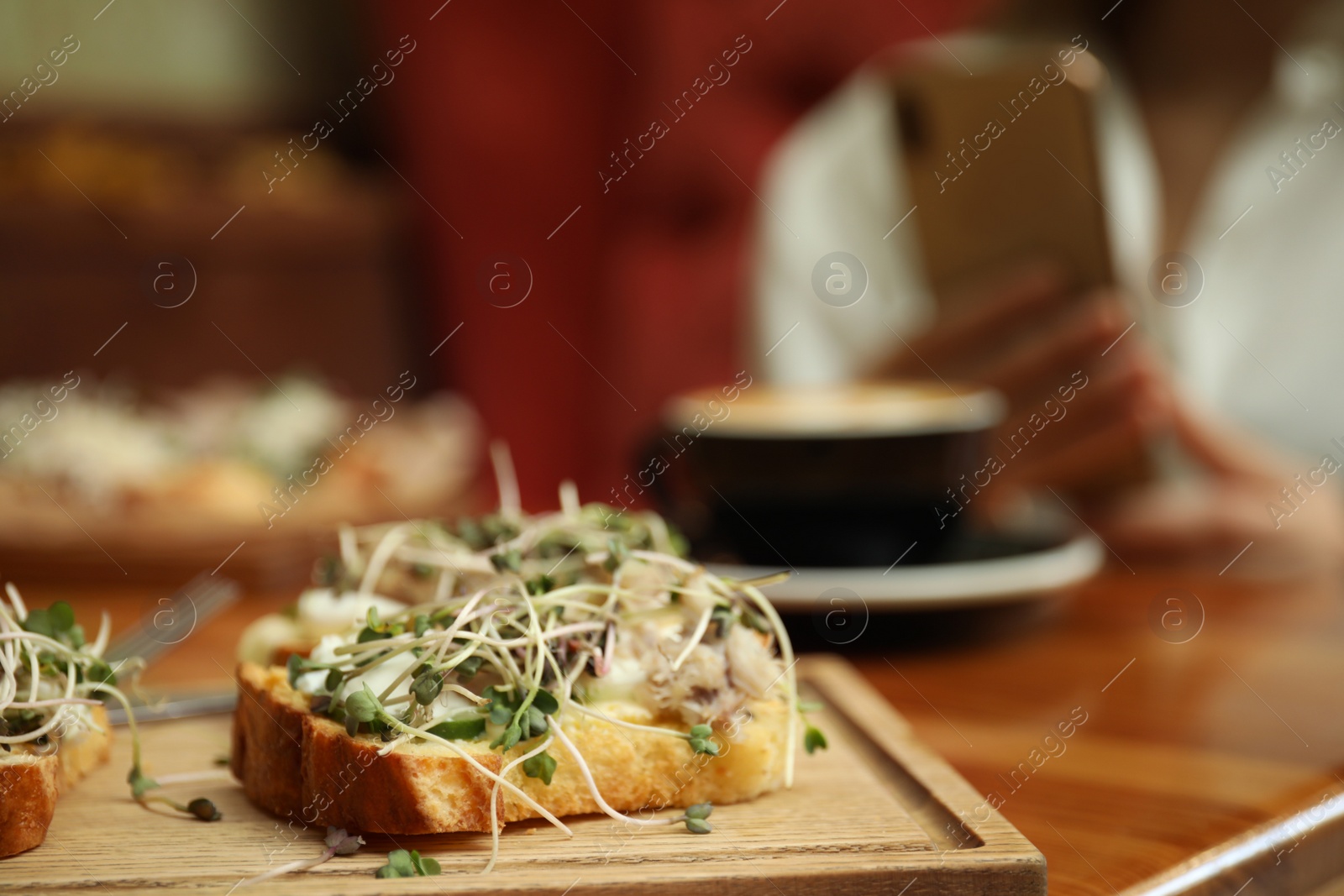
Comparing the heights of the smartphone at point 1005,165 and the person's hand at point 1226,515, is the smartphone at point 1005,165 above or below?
above

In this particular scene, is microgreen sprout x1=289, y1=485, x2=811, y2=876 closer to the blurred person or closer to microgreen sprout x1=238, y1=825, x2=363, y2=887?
microgreen sprout x1=238, y1=825, x2=363, y2=887

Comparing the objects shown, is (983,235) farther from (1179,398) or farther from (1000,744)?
(1000,744)

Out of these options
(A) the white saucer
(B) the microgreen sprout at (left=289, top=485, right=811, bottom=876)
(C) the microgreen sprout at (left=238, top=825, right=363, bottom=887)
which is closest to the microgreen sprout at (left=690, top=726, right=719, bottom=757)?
(B) the microgreen sprout at (left=289, top=485, right=811, bottom=876)

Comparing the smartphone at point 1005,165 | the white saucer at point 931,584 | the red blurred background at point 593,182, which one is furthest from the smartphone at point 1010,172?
the red blurred background at point 593,182

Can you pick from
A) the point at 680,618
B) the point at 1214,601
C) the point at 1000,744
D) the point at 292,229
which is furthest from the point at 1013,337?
the point at 292,229

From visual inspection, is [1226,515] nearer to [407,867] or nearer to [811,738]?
[811,738]

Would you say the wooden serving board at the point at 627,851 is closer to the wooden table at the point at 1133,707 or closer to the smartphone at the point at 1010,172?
the wooden table at the point at 1133,707
